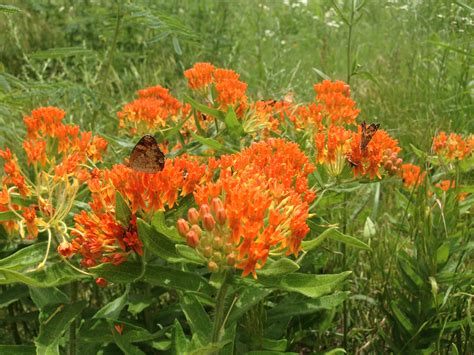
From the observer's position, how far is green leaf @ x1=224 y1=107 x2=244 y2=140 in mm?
2453

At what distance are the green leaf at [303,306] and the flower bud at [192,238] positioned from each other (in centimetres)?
76

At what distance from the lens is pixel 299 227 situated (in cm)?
154

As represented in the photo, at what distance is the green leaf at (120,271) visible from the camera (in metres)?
1.64

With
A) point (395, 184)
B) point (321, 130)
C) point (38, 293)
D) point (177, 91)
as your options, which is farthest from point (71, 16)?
point (38, 293)

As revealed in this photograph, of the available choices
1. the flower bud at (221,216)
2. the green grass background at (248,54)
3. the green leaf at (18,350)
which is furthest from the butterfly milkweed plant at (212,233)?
the green grass background at (248,54)

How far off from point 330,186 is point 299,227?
855 mm

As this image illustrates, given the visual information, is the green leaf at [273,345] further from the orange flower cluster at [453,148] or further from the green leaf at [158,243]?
the orange flower cluster at [453,148]

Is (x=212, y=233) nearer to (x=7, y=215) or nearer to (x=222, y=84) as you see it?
(x=7, y=215)

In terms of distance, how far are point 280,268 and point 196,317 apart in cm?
41

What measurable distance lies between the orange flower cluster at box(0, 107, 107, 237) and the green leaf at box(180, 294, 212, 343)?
47cm

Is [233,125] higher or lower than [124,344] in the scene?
higher

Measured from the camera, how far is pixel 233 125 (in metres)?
2.53

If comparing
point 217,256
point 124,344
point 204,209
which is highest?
point 204,209

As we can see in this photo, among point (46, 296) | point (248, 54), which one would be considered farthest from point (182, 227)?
point (248, 54)
